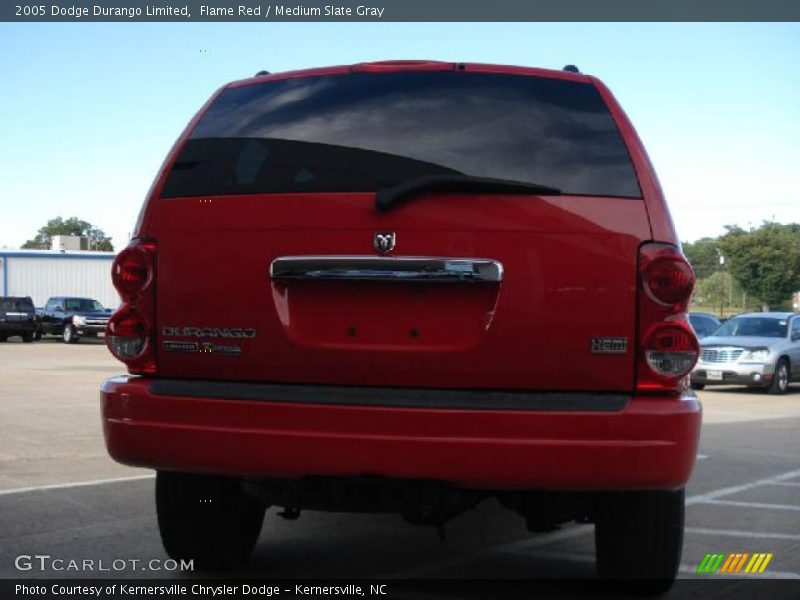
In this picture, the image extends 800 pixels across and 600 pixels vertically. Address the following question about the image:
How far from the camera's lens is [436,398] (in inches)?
129

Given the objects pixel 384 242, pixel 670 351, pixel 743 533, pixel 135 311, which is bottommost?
pixel 743 533

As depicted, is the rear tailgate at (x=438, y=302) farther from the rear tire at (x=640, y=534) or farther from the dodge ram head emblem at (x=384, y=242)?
the rear tire at (x=640, y=534)

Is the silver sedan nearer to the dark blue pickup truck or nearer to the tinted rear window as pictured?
the tinted rear window

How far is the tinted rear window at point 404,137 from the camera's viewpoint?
136 inches

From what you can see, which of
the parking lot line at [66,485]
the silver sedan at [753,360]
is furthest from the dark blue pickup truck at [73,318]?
the parking lot line at [66,485]

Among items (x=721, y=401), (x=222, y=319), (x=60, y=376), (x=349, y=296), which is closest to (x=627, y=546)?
(x=349, y=296)

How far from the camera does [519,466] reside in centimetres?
321

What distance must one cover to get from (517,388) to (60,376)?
53.1 feet

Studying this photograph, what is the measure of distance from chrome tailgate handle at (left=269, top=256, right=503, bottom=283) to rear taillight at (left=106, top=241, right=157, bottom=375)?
0.61m

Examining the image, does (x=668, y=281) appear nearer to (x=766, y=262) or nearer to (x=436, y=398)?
(x=436, y=398)

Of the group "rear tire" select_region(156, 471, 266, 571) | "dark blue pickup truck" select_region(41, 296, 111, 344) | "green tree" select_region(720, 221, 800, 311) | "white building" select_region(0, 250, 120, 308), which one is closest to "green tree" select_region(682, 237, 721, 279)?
"green tree" select_region(720, 221, 800, 311)

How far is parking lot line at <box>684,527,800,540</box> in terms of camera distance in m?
5.59

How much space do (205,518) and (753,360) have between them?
1529 centimetres

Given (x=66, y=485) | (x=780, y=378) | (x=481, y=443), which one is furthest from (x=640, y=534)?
(x=780, y=378)
